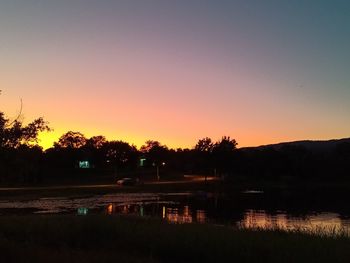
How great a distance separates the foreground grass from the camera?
1631 cm

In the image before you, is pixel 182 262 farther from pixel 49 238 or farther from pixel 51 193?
pixel 51 193

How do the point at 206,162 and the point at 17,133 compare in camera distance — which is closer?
the point at 17,133

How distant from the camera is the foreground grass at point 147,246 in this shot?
53.5 ft

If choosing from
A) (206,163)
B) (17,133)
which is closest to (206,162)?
(206,163)

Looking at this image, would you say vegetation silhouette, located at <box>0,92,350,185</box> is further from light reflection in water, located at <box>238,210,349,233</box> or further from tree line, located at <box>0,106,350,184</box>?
light reflection in water, located at <box>238,210,349,233</box>

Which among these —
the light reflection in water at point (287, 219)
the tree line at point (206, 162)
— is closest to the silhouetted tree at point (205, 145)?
the tree line at point (206, 162)

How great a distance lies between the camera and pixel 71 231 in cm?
2267

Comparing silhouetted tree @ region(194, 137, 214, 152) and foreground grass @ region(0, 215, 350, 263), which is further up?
silhouetted tree @ region(194, 137, 214, 152)

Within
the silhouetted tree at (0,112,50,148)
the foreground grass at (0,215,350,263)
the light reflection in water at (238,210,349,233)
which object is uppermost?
the silhouetted tree at (0,112,50,148)

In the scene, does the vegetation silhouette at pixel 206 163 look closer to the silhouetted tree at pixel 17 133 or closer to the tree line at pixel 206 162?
the tree line at pixel 206 162

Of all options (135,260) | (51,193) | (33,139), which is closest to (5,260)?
(135,260)

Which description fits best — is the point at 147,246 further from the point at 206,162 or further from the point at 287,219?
the point at 206,162

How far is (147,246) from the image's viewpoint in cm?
1959

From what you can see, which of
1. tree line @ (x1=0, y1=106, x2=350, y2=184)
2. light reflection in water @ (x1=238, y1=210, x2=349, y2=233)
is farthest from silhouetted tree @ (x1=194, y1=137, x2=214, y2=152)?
light reflection in water @ (x1=238, y1=210, x2=349, y2=233)
